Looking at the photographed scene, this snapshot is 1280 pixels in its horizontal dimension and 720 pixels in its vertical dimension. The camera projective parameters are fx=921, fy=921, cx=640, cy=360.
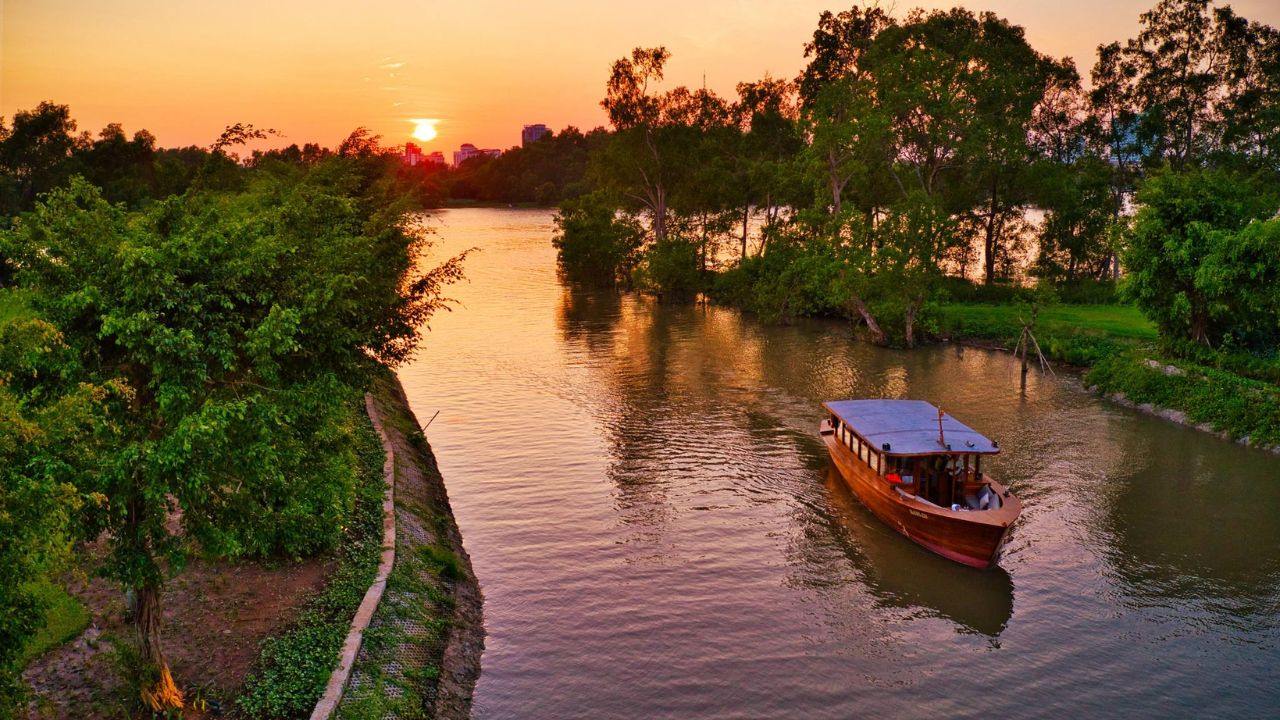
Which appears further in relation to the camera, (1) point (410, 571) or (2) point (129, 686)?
(1) point (410, 571)

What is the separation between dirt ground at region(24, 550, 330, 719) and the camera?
49.8ft

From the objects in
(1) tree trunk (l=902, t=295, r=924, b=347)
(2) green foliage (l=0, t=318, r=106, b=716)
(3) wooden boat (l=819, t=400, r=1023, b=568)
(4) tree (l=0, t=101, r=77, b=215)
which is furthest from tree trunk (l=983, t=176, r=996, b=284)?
(4) tree (l=0, t=101, r=77, b=215)

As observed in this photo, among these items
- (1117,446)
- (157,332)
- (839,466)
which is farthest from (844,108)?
(157,332)

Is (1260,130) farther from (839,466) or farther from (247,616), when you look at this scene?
(247,616)

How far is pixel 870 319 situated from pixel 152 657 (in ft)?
161

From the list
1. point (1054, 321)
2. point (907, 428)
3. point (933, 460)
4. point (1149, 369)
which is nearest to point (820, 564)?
point (933, 460)

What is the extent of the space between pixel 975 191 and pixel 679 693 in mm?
63261

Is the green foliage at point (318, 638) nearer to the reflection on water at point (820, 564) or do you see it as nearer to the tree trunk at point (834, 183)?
the reflection on water at point (820, 564)

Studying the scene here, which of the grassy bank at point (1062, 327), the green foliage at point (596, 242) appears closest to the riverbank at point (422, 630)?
the grassy bank at point (1062, 327)

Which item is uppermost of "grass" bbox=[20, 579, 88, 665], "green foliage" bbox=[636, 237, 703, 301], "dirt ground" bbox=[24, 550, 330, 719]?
"green foliage" bbox=[636, 237, 703, 301]

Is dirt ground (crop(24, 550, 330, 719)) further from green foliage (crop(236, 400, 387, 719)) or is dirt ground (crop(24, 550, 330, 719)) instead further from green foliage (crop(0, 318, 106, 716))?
green foliage (crop(0, 318, 106, 716))

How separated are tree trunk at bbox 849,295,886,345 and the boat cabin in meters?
28.6

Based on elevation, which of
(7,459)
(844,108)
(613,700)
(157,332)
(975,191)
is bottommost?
(613,700)

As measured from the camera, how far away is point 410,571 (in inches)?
853
